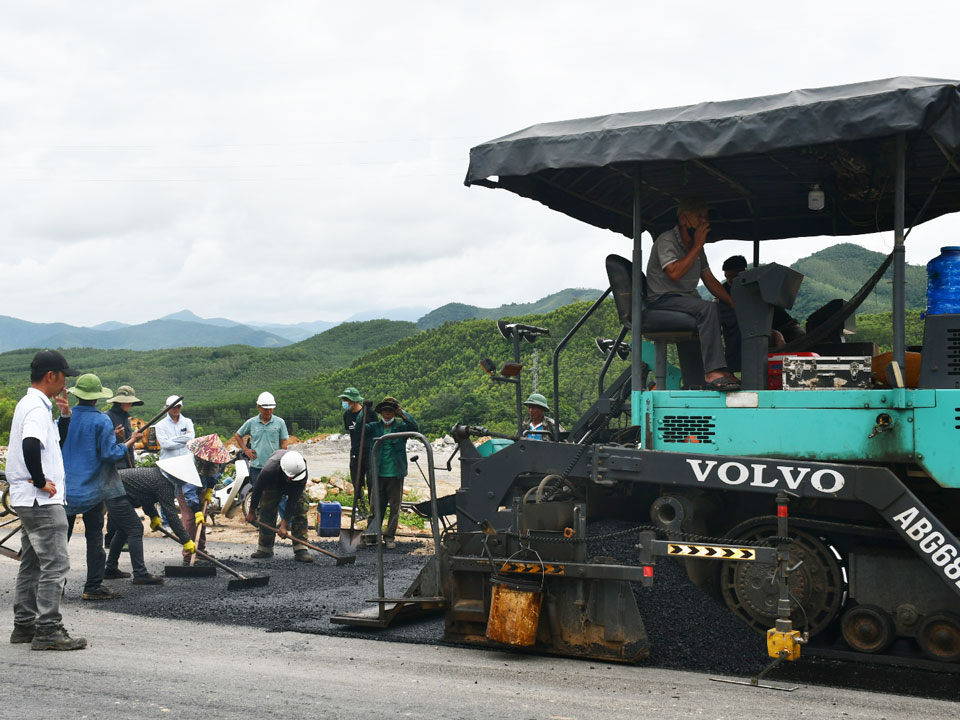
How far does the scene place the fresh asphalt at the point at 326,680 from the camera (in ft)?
16.6

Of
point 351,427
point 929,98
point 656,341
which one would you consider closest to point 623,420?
point 656,341

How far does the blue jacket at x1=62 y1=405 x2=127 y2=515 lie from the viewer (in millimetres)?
8219

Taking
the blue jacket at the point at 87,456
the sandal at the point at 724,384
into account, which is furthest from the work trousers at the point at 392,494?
the sandal at the point at 724,384

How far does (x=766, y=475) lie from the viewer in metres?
5.99

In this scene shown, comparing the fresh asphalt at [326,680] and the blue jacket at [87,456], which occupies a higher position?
the blue jacket at [87,456]

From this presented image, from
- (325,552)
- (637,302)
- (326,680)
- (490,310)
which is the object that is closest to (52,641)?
(326,680)

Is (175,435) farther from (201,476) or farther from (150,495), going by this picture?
(150,495)

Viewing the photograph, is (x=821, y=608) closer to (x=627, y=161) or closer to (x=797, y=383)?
(x=797, y=383)

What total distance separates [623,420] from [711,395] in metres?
2.04

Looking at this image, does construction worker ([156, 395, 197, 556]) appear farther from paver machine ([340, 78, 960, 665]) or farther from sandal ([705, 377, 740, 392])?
sandal ([705, 377, 740, 392])

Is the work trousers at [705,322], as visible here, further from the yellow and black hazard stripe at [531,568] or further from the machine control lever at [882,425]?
the yellow and black hazard stripe at [531,568]

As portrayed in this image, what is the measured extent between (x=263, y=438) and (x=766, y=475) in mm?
7109

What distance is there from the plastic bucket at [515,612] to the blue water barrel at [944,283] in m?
2.87

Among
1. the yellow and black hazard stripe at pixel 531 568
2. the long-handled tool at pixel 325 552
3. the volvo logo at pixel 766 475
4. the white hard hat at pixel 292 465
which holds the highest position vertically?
the volvo logo at pixel 766 475
